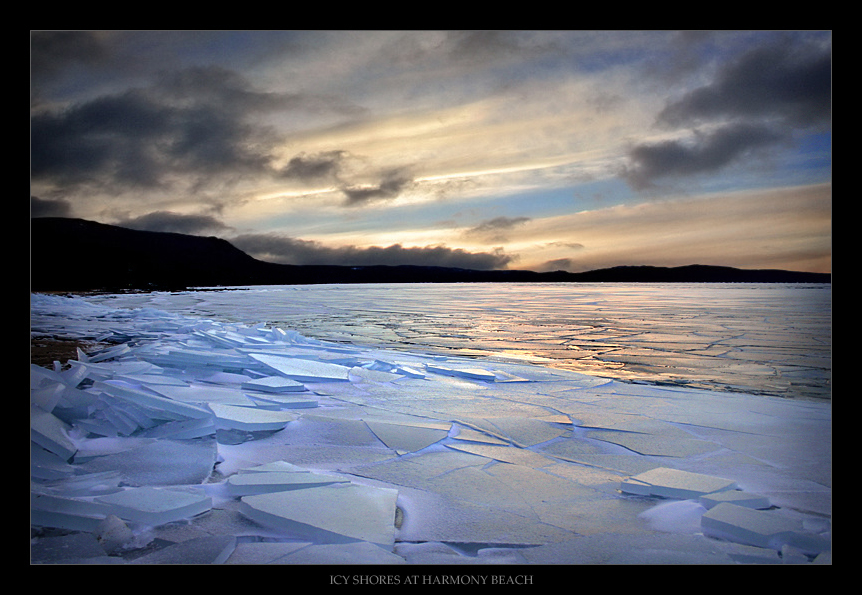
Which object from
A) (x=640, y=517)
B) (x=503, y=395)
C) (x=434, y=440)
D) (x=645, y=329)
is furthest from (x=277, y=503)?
(x=645, y=329)

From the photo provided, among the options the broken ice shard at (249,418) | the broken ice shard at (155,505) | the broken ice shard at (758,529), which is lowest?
the broken ice shard at (758,529)

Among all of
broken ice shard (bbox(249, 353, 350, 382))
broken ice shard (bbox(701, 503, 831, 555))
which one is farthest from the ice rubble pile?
broken ice shard (bbox(249, 353, 350, 382))

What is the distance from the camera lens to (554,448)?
2260 millimetres

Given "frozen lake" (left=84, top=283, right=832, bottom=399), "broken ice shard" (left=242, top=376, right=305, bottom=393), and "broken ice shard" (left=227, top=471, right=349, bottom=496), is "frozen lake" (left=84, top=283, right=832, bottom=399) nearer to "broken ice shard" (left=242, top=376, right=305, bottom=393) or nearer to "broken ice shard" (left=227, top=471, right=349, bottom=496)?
"broken ice shard" (left=227, top=471, right=349, bottom=496)

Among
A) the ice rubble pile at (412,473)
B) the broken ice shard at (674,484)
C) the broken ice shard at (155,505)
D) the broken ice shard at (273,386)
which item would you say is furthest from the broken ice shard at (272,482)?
the broken ice shard at (273,386)

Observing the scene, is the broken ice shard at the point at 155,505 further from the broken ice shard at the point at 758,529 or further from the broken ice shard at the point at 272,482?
the broken ice shard at the point at 758,529

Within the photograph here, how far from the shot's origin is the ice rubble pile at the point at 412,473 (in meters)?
1.39

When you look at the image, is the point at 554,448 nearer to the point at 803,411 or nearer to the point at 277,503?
the point at 277,503

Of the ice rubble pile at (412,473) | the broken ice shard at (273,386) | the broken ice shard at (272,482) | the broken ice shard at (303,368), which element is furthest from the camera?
the broken ice shard at (303,368)

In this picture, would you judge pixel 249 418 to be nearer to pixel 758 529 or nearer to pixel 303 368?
pixel 303 368

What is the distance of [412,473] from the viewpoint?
1919mm

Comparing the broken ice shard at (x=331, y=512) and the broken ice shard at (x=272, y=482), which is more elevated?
the broken ice shard at (x=272, y=482)
